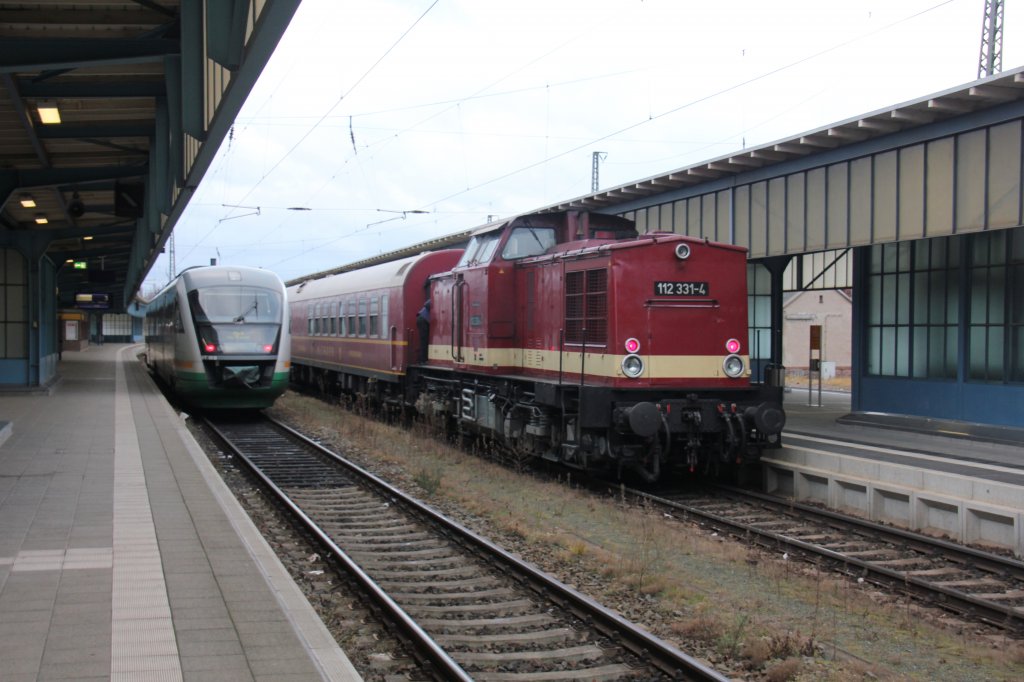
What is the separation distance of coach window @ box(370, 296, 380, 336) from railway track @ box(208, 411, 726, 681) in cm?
803

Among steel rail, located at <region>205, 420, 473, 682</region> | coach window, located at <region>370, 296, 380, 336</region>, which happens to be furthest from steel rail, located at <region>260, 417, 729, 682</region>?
coach window, located at <region>370, 296, 380, 336</region>

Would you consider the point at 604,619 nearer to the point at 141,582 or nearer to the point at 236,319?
the point at 141,582

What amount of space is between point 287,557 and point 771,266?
14399mm

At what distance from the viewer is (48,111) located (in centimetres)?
1152

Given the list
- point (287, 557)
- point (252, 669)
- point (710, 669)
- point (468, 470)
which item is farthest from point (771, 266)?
point (252, 669)

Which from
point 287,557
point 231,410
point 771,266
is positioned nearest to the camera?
point 287,557

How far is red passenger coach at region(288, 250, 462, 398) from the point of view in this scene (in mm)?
17719

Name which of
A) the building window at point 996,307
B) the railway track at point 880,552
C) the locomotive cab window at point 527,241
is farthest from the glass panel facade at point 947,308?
the locomotive cab window at point 527,241

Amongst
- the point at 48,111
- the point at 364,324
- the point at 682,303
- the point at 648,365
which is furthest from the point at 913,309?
the point at 48,111

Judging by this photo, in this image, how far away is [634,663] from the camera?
18.6 ft

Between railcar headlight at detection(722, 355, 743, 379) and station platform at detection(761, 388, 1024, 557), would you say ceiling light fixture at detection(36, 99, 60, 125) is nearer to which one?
railcar headlight at detection(722, 355, 743, 379)

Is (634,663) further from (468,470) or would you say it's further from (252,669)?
(468,470)

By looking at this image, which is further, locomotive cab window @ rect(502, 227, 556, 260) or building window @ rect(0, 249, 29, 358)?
building window @ rect(0, 249, 29, 358)

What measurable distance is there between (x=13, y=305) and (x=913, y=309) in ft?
69.1
